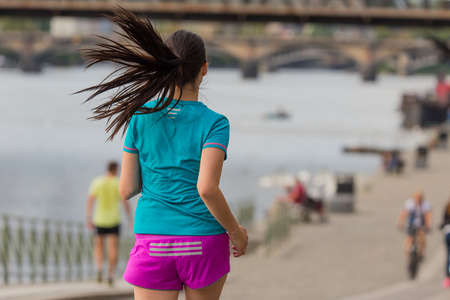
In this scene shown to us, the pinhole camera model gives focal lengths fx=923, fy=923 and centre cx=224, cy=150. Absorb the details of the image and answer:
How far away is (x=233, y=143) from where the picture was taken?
73.8m

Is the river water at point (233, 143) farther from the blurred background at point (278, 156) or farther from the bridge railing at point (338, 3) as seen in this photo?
the bridge railing at point (338, 3)

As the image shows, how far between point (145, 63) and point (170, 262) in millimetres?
715

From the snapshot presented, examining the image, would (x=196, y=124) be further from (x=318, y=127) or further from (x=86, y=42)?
(x=86, y=42)

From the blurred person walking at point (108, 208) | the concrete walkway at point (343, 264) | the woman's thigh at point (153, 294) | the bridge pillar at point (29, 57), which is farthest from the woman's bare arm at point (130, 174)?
the bridge pillar at point (29, 57)

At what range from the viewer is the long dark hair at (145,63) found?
3.28 m

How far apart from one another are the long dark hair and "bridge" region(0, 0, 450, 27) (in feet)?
88.6

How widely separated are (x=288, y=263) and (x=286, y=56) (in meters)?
154

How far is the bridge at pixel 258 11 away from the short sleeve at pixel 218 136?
27.2 metres

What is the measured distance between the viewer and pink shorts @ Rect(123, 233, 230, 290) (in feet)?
10.4

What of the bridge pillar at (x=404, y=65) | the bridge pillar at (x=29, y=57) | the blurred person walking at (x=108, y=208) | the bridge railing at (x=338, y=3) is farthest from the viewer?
the bridge pillar at (x=404, y=65)

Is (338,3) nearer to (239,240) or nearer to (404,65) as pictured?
(239,240)

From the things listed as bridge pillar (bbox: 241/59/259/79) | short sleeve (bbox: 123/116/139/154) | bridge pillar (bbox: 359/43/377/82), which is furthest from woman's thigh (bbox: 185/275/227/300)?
bridge pillar (bbox: 241/59/259/79)

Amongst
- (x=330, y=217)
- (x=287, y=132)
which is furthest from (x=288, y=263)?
(x=287, y=132)

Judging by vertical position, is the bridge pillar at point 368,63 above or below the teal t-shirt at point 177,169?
below
